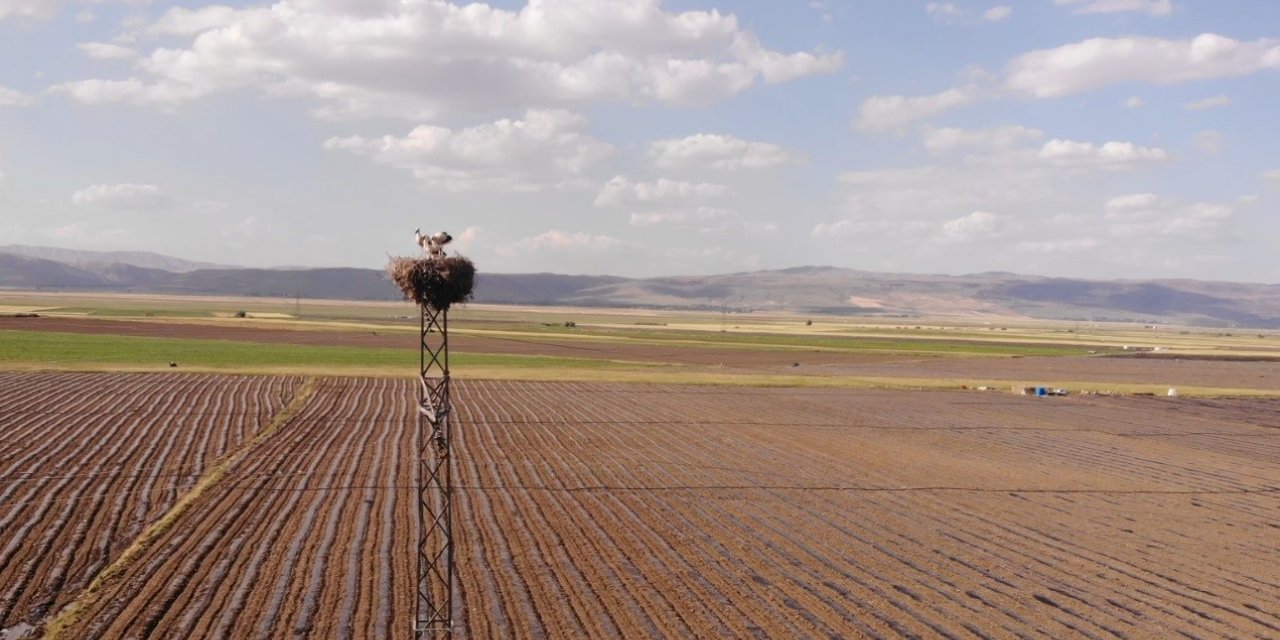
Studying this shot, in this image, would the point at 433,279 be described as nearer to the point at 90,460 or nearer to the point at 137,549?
the point at 137,549

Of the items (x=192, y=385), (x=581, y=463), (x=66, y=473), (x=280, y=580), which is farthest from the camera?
(x=192, y=385)

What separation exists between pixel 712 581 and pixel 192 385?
37.1 m

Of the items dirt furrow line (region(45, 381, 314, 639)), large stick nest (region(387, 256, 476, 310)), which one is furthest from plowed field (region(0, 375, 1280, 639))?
large stick nest (region(387, 256, 476, 310))

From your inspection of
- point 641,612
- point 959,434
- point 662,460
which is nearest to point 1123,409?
point 959,434

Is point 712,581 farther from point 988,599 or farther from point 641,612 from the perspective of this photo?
point 988,599

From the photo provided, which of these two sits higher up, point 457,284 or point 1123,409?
point 457,284

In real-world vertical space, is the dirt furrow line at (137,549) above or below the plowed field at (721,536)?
above

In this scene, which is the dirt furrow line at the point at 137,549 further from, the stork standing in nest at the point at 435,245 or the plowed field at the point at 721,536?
the stork standing in nest at the point at 435,245

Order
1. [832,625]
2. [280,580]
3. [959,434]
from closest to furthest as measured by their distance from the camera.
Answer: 1. [832,625]
2. [280,580]
3. [959,434]

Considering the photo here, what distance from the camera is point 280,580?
1661 centimetres

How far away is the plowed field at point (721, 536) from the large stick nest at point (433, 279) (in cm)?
522

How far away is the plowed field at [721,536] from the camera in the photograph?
50.5 feet

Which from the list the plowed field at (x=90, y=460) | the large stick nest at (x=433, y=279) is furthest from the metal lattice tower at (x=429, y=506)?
the plowed field at (x=90, y=460)

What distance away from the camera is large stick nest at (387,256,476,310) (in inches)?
451
